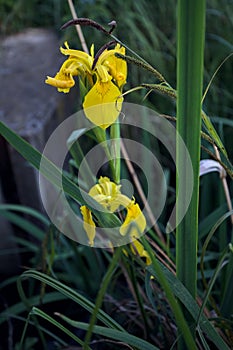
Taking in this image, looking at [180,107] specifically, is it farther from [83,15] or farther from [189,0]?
[83,15]

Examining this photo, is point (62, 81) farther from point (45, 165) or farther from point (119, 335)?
point (119, 335)

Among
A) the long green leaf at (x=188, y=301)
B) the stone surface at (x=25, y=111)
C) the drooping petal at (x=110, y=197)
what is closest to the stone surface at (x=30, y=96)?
the stone surface at (x=25, y=111)

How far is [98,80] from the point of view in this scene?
1.63 ft

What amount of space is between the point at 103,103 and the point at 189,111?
0.33ft

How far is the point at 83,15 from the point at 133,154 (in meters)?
0.57

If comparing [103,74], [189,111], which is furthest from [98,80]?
[189,111]

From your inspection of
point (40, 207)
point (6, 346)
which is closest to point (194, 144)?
point (6, 346)

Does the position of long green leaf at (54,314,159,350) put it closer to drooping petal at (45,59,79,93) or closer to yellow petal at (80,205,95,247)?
yellow petal at (80,205,95,247)

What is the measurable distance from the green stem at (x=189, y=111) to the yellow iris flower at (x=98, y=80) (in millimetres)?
91

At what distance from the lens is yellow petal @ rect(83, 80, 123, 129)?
1.62ft

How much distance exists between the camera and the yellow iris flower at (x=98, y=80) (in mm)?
496

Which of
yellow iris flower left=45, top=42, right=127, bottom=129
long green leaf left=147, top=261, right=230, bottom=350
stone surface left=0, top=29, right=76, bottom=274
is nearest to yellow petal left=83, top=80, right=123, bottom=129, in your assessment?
yellow iris flower left=45, top=42, right=127, bottom=129

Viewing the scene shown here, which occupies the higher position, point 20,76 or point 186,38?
point 20,76

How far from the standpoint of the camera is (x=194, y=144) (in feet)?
1.44
